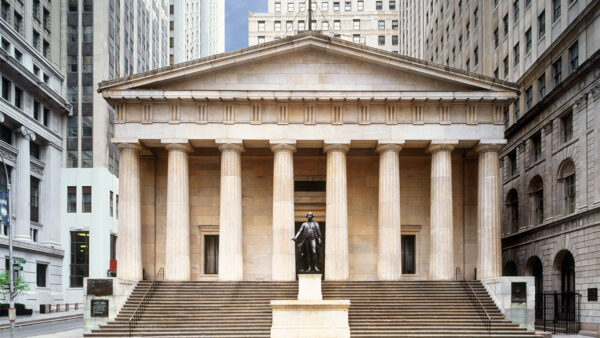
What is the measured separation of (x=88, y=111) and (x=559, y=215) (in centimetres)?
5246

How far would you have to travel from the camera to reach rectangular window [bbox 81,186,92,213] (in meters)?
→ 69.4

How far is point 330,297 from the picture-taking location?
33250 millimetres

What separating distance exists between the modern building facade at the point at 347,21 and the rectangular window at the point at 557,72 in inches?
3171

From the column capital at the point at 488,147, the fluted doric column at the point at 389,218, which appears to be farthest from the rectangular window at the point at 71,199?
the column capital at the point at 488,147

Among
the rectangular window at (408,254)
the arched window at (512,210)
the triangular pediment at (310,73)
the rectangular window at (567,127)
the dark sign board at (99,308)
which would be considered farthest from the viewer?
the arched window at (512,210)

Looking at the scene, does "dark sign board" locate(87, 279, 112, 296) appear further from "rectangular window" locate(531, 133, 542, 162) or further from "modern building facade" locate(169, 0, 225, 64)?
"modern building facade" locate(169, 0, 225, 64)

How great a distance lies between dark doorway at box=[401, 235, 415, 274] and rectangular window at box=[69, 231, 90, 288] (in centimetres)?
4031

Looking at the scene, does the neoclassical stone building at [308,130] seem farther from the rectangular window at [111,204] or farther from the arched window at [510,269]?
the rectangular window at [111,204]

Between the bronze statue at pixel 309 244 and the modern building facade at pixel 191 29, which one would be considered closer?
the bronze statue at pixel 309 244

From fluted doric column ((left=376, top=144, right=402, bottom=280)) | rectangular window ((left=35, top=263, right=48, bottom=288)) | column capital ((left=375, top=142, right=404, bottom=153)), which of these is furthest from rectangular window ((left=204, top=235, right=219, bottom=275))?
rectangular window ((left=35, top=263, right=48, bottom=288))

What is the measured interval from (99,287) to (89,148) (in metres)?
42.3

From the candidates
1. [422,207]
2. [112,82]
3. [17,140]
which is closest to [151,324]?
[112,82]

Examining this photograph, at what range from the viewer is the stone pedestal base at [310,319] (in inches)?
1010

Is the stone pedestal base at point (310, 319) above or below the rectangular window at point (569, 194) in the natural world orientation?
below
